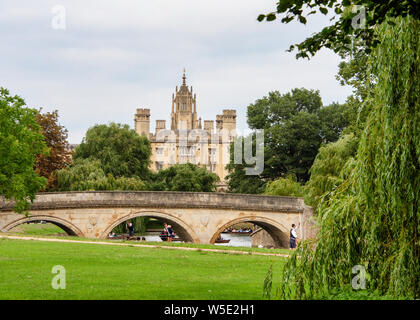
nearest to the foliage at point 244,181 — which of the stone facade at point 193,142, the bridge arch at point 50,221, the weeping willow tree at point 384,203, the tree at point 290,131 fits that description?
the tree at point 290,131

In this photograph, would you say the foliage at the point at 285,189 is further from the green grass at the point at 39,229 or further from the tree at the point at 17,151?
the tree at the point at 17,151

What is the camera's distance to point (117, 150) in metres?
49.2

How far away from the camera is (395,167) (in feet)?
28.5

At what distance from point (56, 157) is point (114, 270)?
25591 millimetres

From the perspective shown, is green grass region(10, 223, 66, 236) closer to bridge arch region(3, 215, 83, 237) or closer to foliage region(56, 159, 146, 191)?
foliage region(56, 159, 146, 191)

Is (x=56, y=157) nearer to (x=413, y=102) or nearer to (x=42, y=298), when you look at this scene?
(x=42, y=298)

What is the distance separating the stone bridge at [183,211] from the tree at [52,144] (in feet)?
29.4

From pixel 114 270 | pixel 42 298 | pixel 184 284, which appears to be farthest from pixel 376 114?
pixel 114 270

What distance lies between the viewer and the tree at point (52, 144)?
3808 cm

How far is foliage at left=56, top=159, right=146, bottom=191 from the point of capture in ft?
124

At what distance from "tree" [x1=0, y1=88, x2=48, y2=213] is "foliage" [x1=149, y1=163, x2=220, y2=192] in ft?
90.5

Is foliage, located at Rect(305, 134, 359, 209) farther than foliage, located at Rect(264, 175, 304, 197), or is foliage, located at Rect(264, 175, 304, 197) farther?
foliage, located at Rect(264, 175, 304, 197)

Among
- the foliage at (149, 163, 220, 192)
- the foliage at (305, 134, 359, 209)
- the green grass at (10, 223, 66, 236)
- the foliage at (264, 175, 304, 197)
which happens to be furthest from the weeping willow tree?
the foliage at (149, 163, 220, 192)

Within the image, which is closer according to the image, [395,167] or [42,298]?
[395,167]
